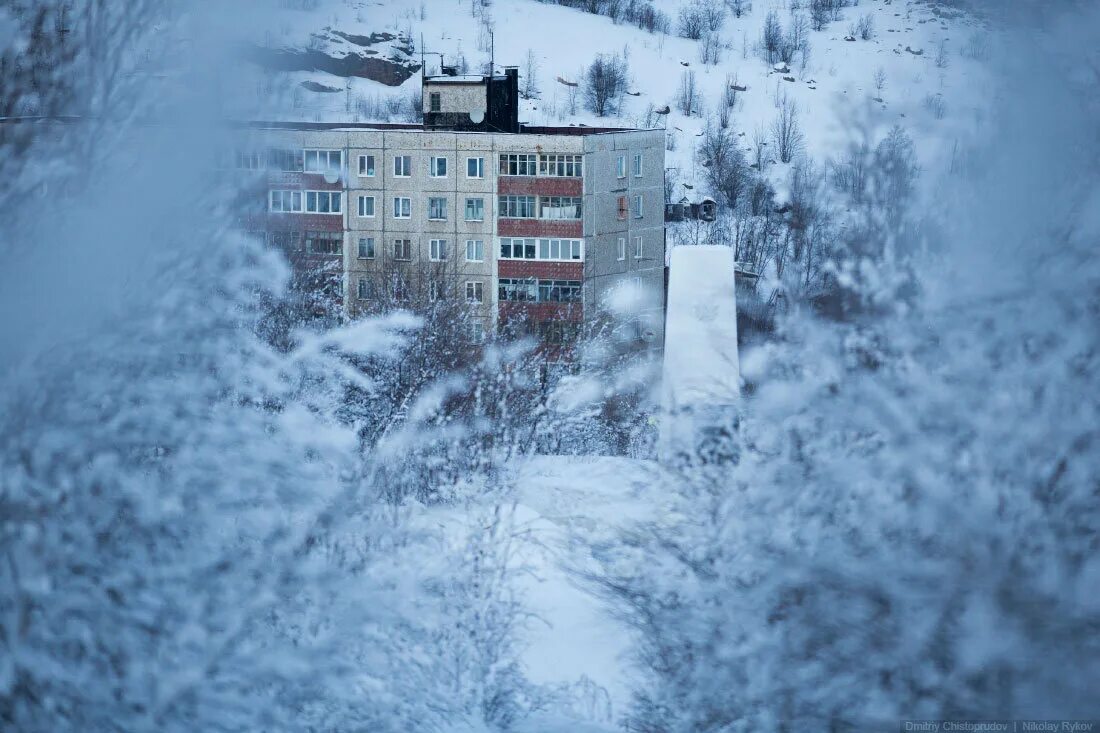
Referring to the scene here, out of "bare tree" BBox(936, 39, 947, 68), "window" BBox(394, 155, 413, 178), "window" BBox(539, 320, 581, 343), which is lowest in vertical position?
"window" BBox(539, 320, 581, 343)

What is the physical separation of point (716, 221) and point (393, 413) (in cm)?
1033

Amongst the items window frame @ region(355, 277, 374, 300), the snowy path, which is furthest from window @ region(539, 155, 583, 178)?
the snowy path

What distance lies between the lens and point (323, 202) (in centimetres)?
986

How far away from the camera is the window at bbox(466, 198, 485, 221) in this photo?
10.7 meters

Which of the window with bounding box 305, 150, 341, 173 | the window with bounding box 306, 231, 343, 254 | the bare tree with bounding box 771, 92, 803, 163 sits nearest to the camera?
the window with bounding box 306, 231, 343, 254

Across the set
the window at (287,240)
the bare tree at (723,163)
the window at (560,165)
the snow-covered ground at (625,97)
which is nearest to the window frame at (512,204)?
the window at (560,165)

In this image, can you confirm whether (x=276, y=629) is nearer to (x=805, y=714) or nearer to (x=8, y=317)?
(x=8, y=317)

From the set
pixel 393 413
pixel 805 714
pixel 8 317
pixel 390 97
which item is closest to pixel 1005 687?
pixel 805 714

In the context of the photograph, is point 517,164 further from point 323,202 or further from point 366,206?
point 323,202

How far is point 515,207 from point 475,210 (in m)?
0.38

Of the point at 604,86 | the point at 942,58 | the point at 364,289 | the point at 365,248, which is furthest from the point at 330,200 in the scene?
the point at 604,86

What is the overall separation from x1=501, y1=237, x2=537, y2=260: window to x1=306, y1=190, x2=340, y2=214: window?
1591 millimetres

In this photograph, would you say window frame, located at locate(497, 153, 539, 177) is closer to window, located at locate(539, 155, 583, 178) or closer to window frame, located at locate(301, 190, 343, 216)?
window, located at locate(539, 155, 583, 178)

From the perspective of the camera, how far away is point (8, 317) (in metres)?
1.80
